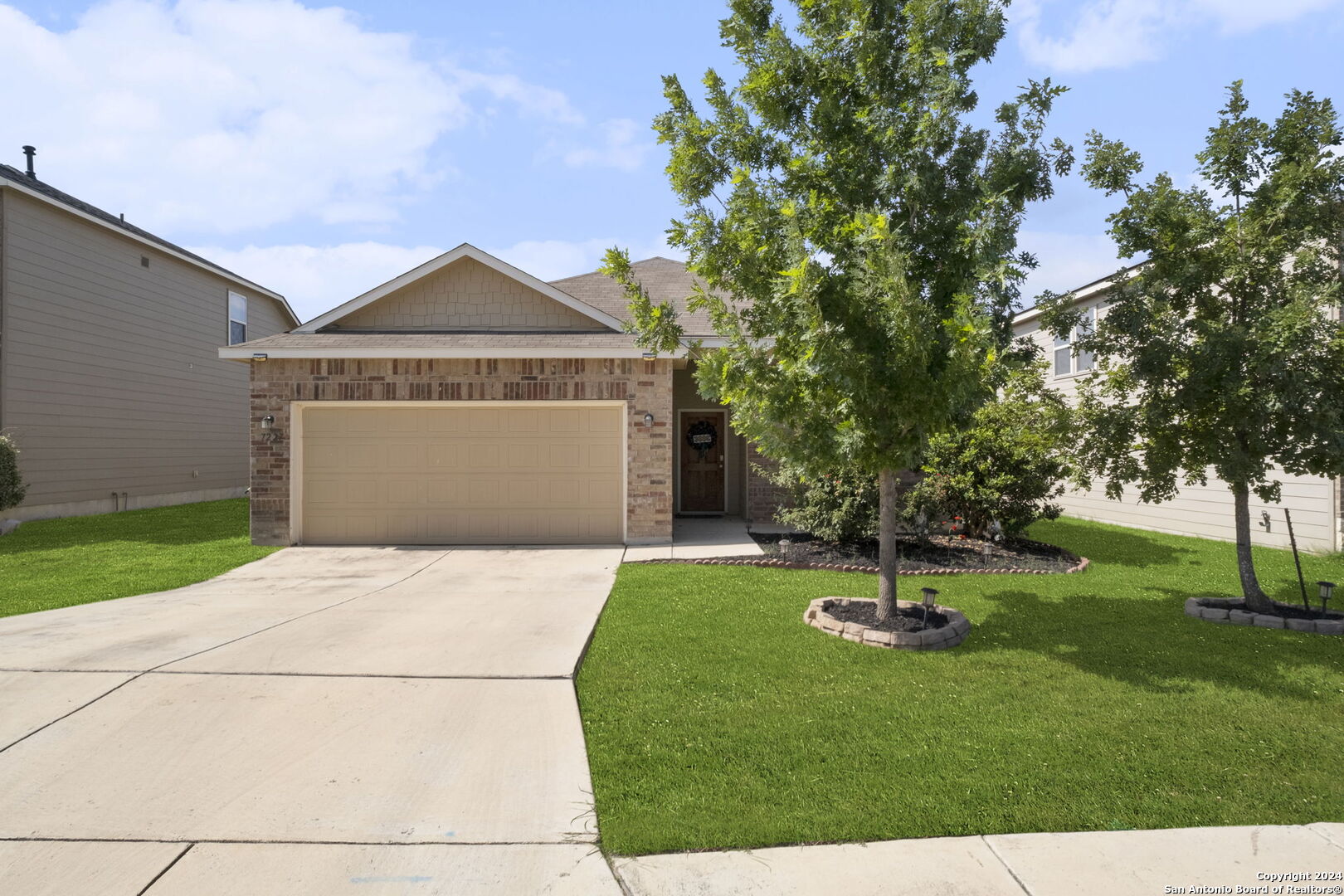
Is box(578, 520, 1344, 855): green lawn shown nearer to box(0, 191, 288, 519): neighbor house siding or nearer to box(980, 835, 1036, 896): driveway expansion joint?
box(980, 835, 1036, 896): driveway expansion joint

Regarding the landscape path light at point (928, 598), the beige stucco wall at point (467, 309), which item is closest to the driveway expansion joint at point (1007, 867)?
the landscape path light at point (928, 598)

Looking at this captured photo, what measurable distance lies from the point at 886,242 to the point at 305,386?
910 cm

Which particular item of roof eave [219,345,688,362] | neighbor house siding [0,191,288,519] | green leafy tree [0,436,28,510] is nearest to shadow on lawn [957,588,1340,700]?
roof eave [219,345,688,362]

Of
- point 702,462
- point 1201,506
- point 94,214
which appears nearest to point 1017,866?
point 702,462

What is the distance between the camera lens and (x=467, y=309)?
11930mm

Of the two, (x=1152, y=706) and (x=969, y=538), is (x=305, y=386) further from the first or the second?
(x=1152, y=706)

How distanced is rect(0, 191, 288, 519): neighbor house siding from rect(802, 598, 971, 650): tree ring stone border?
1499 cm

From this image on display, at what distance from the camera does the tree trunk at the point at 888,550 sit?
20.2 ft

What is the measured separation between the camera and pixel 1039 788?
342 cm

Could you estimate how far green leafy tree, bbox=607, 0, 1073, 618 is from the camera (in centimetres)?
544

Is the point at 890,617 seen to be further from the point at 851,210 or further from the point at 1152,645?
the point at 851,210

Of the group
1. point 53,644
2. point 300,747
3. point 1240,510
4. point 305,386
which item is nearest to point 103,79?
point 305,386

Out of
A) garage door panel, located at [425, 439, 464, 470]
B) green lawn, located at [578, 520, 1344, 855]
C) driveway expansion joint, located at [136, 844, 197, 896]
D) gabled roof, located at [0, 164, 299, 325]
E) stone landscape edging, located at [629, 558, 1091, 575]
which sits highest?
gabled roof, located at [0, 164, 299, 325]

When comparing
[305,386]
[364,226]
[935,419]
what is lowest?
[935,419]
